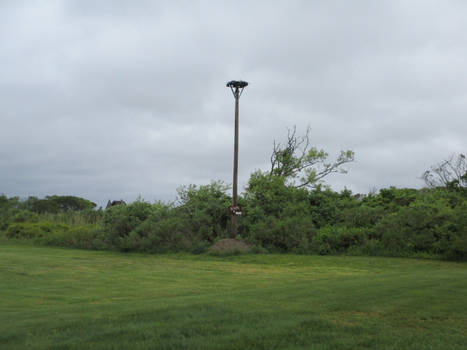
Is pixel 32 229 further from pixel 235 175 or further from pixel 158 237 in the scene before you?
pixel 235 175

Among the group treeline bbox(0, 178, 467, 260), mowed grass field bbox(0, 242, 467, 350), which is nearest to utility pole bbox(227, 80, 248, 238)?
treeline bbox(0, 178, 467, 260)

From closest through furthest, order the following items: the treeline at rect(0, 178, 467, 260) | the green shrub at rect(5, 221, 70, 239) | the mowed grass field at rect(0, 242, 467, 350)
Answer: the mowed grass field at rect(0, 242, 467, 350) → the treeline at rect(0, 178, 467, 260) → the green shrub at rect(5, 221, 70, 239)

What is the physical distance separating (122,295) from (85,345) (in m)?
4.43

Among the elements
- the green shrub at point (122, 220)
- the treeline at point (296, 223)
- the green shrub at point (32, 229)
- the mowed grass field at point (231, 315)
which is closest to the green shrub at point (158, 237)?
the treeline at point (296, 223)

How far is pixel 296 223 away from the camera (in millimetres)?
19922

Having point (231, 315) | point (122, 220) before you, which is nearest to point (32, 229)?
point (122, 220)

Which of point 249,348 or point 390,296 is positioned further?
point 390,296

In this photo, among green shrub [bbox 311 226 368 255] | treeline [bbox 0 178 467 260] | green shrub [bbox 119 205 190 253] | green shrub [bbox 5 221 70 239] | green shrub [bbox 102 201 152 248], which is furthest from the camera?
green shrub [bbox 5 221 70 239]

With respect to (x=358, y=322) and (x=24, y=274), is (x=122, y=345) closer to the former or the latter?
(x=358, y=322)

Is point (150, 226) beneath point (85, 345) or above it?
above

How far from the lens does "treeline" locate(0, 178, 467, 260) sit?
16.9 metres

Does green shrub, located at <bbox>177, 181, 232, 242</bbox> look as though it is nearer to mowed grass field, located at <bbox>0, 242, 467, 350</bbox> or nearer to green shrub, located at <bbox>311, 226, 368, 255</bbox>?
green shrub, located at <bbox>311, 226, 368, 255</bbox>

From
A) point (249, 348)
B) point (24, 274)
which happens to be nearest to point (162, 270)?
point (24, 274)

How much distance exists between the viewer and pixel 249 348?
5152 mm
